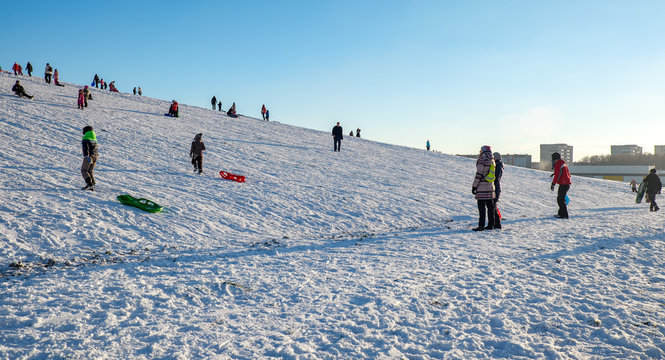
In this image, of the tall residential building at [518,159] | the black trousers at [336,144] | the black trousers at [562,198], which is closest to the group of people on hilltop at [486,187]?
the black trousers at [562,198]

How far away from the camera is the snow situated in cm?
340

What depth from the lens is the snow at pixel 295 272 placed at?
3.40m

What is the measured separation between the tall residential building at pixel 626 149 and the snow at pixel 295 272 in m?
182

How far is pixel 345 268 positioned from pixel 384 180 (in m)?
11.7

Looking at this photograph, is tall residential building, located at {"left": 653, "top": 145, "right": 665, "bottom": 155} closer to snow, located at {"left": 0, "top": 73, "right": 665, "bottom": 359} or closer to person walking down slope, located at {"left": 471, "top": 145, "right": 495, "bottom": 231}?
snow, located at {"left": 0, "top": 73, "right": 665, "bottom": 359}

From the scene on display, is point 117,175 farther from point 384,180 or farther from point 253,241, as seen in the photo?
point 384,180

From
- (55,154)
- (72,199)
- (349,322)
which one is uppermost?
(55,154)

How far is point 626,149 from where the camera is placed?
152 m

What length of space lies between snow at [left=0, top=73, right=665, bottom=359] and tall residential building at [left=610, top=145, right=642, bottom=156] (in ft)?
597

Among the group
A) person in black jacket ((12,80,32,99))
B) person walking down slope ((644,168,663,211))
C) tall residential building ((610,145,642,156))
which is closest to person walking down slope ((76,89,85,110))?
person in black jacket ((12,80,32,99))

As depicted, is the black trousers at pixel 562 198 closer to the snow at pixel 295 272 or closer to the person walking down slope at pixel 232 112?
the snow at pixel 295 272

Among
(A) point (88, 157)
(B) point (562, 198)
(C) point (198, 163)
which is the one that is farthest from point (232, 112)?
(B) point (562, 198)

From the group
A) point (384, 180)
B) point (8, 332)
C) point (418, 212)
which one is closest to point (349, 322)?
point (8, 332)

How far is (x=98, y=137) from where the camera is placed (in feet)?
54.5
